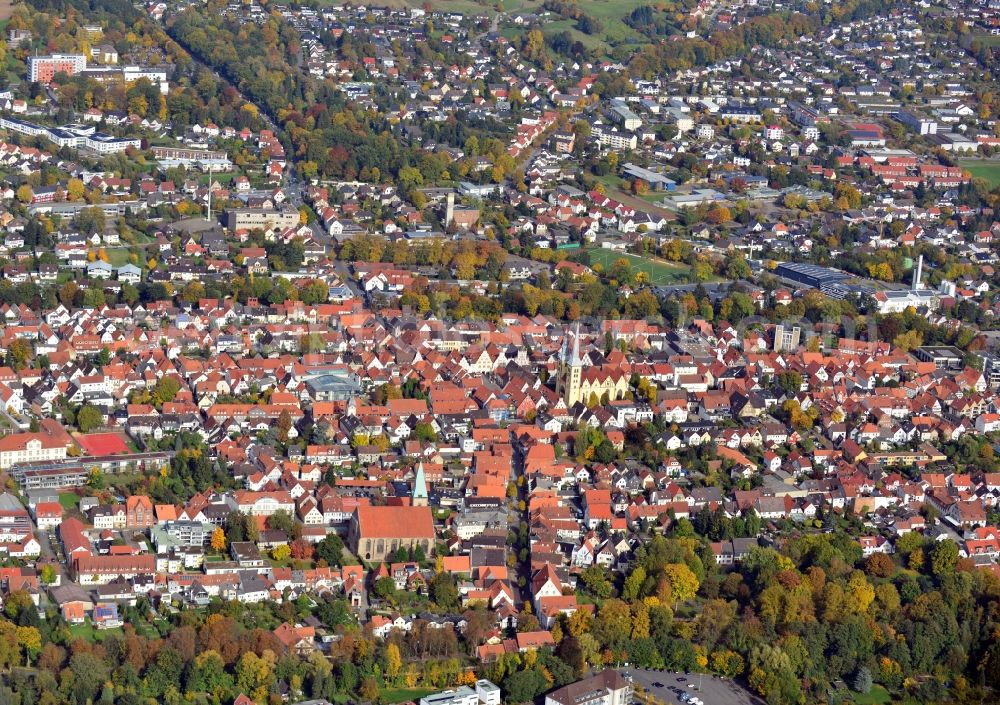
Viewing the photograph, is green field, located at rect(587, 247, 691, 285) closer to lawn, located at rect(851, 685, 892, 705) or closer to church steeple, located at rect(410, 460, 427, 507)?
church steeple, located at rect(410, 460, 427, 507)

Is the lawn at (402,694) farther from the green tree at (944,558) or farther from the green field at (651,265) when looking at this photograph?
the green field at (651,265)

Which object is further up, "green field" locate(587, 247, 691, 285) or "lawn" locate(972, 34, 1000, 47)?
"lawn" locate(972, 34, 1000, 47)

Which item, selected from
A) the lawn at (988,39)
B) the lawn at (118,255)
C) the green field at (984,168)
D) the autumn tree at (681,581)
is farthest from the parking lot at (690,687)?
the lawn at (988,39)

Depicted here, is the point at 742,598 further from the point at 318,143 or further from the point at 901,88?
the point at 901,88

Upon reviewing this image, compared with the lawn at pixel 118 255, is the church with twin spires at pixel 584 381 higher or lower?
lower

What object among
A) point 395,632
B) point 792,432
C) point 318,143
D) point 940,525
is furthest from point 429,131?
point 395,632

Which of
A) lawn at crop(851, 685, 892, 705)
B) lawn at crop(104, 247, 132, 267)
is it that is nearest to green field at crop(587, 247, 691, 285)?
lawn at crop(104, 247, 132, 267)

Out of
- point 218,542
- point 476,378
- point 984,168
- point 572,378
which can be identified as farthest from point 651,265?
point 218,542
